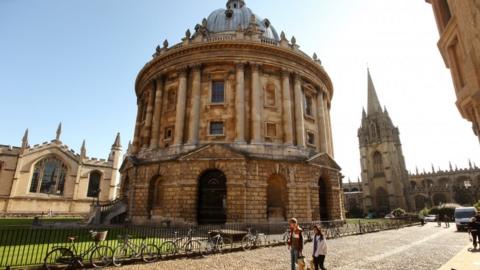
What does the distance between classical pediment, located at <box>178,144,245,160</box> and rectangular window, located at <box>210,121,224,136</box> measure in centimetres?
254

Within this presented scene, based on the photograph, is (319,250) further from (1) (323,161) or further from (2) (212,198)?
(1) (323,161)

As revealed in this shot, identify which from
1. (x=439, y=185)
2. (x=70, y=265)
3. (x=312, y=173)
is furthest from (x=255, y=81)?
(x=439, y=185)

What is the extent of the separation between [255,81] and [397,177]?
67.5 metres

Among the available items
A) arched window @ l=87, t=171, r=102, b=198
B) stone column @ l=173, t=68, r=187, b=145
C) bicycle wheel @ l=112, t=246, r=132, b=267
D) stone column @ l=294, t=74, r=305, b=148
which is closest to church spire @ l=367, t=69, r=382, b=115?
stone column @ l=294, t=74, r=305, b=148

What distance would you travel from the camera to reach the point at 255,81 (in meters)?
24.5

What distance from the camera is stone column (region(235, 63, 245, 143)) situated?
2292cm

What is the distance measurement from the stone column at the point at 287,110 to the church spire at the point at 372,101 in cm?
6938

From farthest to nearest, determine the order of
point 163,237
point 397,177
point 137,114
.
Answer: point 397,177, point 137,114, point 163,237

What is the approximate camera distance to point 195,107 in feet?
79.2

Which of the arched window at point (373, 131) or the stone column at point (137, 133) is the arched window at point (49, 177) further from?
the arched window at point (373, 131)

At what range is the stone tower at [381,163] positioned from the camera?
73.1m

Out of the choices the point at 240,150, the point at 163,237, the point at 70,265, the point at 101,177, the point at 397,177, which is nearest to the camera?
the point at 70,265

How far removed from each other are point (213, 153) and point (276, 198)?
6.52 m

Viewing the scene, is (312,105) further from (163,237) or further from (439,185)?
(439,185)
